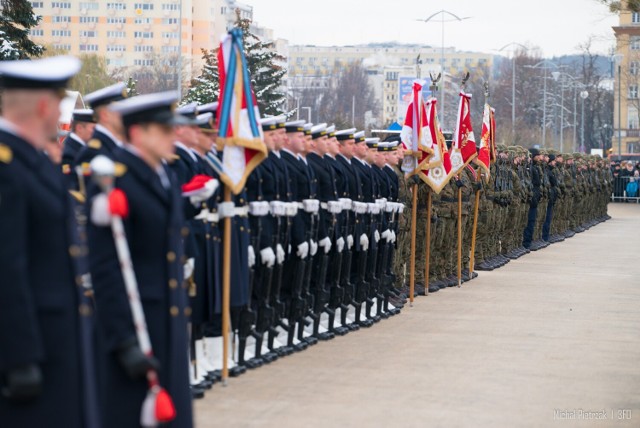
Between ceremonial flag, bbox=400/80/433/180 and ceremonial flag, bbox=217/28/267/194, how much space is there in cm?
640

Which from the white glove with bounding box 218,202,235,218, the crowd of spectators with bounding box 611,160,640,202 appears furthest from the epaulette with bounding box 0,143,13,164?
the crowd of spectators with bounding box 611,160,640,202

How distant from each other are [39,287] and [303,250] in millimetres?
7264

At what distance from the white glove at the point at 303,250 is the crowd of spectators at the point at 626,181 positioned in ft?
176

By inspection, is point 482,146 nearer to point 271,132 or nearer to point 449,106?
point 271,132

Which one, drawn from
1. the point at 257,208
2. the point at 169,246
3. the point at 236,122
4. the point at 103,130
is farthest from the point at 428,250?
the point at 169,246

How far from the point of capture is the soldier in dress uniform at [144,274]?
19.0 ft

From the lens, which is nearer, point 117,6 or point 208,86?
point 208,86

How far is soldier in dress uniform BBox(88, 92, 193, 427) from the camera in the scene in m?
5.80

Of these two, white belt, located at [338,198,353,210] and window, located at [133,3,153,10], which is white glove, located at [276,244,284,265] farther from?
window, located at [133,3,153,10]

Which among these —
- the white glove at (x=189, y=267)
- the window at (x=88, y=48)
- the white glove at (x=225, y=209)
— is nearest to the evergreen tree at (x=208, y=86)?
the white glove at (x=225, y=209)

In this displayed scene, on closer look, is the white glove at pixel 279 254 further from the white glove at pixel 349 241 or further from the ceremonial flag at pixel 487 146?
the ceremonial flag at pixel 487 146

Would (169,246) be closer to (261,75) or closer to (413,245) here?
(413,245)

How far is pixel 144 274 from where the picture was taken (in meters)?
6.04

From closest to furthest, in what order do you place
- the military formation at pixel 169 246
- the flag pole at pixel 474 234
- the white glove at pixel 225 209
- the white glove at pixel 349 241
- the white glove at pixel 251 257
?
the military formation at pixel 169 246 < the white glove at pixel 225 209 < the white glove at pixel 251 257 < the white glove at pixel 349 241 < the flag pole at pixel 474 234
